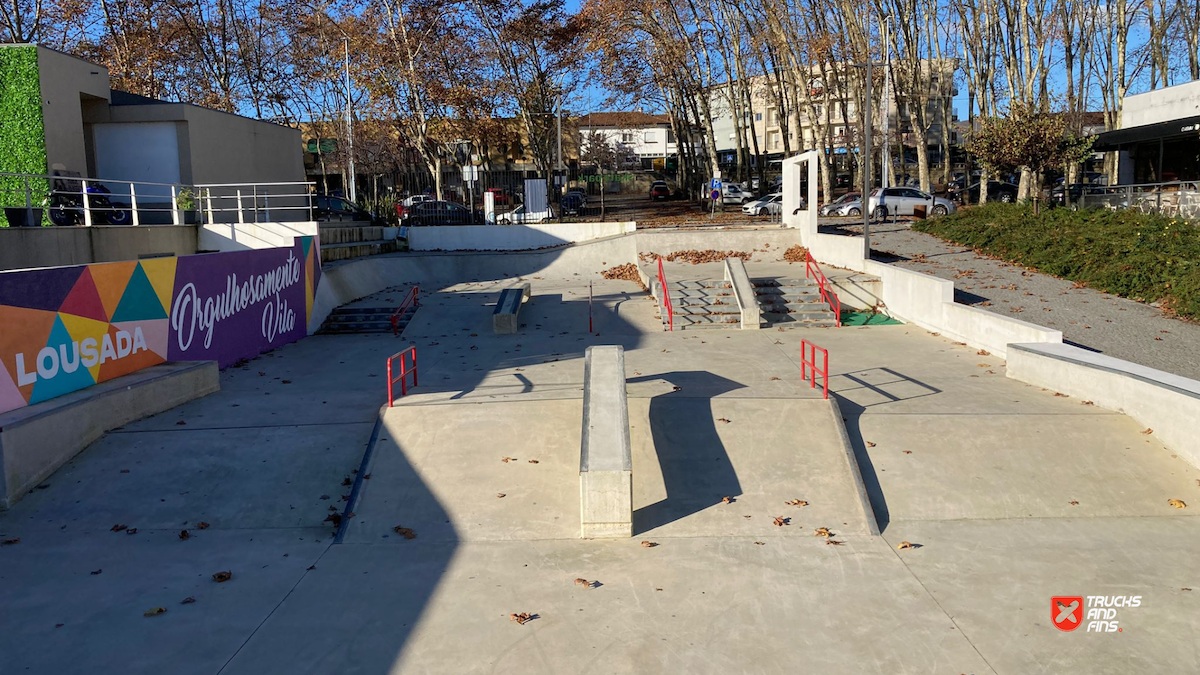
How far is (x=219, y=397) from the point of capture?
43.8 ft

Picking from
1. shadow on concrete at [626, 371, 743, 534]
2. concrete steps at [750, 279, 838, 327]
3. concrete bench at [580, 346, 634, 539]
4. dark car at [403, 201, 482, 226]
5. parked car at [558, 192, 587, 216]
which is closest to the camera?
concrete bench at [580, 346, 634, 539]

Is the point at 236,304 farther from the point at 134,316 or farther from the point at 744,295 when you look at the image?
the point at 744,295

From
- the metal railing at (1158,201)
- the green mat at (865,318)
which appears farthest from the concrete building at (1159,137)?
the green mat at (865,318)

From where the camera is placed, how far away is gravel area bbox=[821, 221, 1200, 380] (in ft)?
46.8

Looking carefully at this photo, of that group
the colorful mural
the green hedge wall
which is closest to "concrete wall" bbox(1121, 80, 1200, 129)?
the colorful mural

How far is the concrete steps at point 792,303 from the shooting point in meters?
20.0

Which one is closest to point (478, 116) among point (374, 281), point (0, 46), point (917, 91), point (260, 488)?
point (374, 281)

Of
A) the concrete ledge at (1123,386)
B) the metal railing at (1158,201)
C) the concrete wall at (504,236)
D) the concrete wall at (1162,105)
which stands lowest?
the concrete ledge at (1123,386)

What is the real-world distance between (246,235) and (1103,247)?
21875 mm

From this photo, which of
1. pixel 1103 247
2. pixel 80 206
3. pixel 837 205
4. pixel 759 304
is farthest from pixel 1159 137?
pixel 80 206

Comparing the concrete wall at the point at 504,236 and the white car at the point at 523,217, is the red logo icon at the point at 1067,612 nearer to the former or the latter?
the concrete wall at the point at 504,236

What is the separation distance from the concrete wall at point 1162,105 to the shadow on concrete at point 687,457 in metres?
29.2

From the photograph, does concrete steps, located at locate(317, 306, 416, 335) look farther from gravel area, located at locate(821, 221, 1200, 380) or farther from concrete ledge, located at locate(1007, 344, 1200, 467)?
concrete ledge, located at locate(1007, 344, 1200, 467)

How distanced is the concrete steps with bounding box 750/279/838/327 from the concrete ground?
594cm
